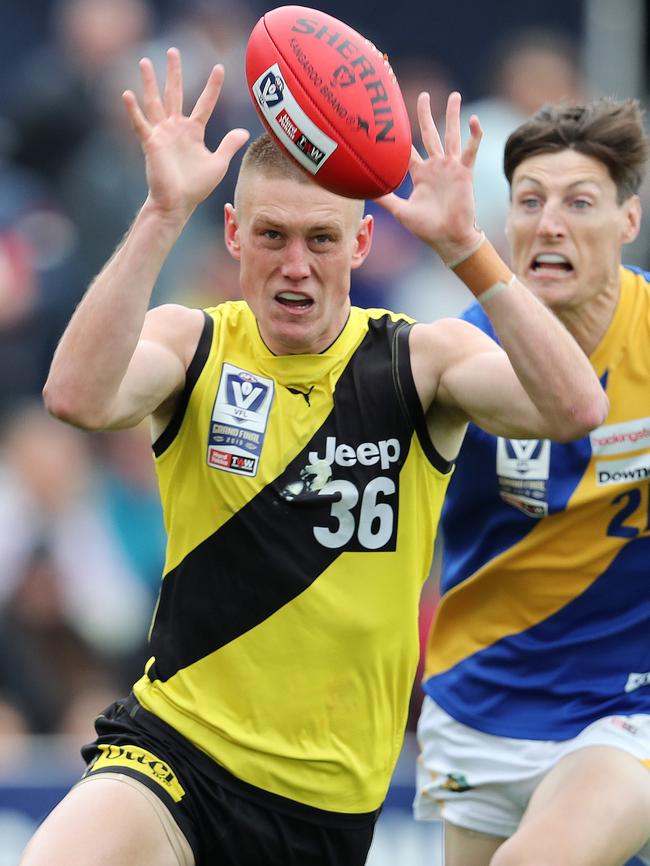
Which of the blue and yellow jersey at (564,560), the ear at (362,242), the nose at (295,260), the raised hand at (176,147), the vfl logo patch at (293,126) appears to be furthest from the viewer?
the blue and yellow jersey at (564,560)

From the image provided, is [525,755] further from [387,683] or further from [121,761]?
[121,761]

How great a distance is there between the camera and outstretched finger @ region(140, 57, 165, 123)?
4270mm

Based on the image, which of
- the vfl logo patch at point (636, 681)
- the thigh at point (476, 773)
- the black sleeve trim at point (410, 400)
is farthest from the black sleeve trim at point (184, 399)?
the vfl logo patch at point (636, 681)

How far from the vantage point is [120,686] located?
9141 millimetres

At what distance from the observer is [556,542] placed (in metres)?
5.66

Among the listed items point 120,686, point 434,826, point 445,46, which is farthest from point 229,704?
point 445,46

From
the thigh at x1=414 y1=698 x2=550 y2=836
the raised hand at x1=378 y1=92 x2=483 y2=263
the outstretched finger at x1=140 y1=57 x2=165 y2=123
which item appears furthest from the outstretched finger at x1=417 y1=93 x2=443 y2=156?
the thigh at x1=414 y1=698 x2=550 y2=836

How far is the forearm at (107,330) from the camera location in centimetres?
427

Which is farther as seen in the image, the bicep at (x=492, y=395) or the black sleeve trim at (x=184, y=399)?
the black sleeve trim at (x=184, y=399)

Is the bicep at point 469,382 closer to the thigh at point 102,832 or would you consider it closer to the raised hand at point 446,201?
the raised hand at point 446,201

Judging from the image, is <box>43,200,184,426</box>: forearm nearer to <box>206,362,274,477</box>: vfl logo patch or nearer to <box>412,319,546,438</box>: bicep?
<box>206,362,274,477</box>: vfl logo patch

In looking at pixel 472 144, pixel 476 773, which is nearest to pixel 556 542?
pixel 476 773

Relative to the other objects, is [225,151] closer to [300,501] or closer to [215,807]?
[300,501]

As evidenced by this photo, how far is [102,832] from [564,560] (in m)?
2.12
